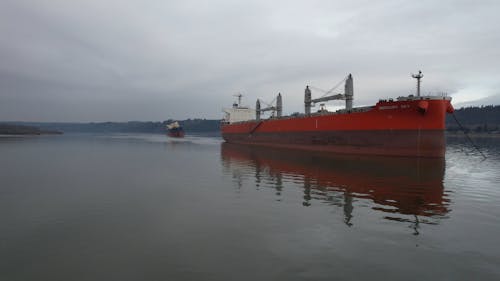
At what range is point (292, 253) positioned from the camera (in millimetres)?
6637

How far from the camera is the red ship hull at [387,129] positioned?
83.0 ft

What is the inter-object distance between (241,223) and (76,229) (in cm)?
450

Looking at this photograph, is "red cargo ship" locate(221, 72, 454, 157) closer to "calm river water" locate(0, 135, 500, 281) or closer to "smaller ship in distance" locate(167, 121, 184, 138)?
"calm river water" locate(0, 135, 500, 281)

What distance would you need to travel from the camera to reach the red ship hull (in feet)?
83.0

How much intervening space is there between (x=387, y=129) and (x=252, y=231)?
22.5 meters

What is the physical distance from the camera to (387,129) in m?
26.8

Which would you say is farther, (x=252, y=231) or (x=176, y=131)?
(x=176, y=131)

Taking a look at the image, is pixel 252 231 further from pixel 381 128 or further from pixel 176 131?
pixel 176 131

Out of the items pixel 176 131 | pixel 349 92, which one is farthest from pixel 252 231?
pixel 176 131

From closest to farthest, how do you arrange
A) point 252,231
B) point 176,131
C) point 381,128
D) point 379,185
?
point 252,231 → point 379,185 → point 381,128 → point 176,131

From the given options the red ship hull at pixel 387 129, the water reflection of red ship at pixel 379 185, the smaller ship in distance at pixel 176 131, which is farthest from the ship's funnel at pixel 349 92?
the smaller ship in distance at pixel 176 131

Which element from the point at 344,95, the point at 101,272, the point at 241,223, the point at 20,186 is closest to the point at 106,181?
the point at 20,186

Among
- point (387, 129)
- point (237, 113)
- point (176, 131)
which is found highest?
point (237, 113)

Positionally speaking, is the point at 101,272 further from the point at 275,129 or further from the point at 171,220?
the point at 275,129
